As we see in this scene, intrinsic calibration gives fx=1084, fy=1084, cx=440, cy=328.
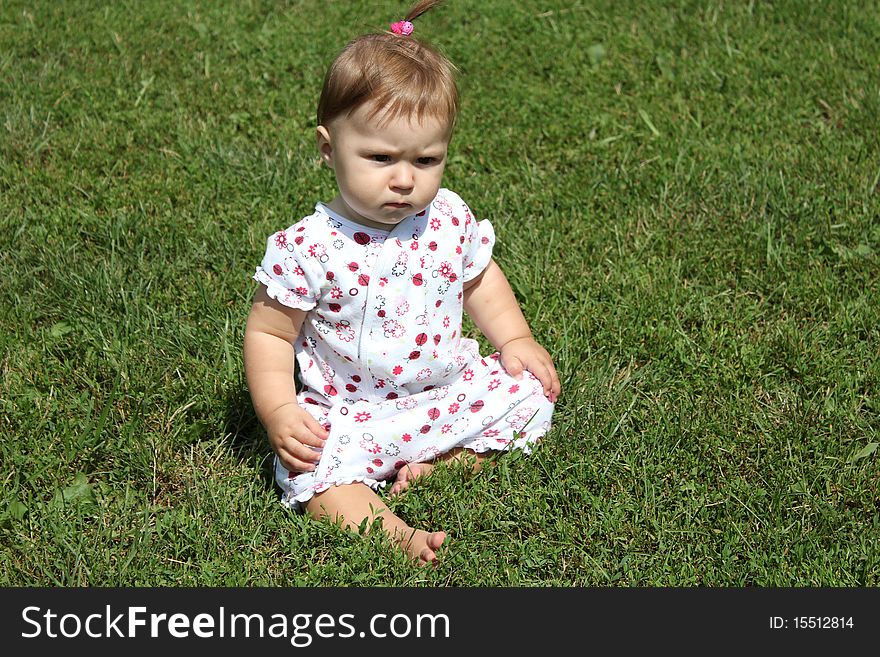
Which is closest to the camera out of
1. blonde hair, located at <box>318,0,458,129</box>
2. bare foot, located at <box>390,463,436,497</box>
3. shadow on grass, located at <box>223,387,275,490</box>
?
blonde hair, located at <box>318,0,458,129</box>

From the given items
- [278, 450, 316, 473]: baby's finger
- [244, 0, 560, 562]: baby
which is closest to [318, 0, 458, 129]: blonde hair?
[244, 0, 560, 562]: baby

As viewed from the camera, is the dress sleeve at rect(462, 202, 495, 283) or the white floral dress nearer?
the white floral dress

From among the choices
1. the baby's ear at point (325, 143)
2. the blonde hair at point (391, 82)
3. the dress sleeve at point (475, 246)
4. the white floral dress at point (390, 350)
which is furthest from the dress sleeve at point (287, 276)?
the dress sleeve at point (475, 246)

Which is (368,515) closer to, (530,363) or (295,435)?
(295,435)

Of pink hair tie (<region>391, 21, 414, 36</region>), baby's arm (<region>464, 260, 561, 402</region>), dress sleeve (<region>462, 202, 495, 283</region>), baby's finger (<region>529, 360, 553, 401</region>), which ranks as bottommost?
baby's finger (<region>529, 360, 553, 401</region>)

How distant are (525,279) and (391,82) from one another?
150 cm

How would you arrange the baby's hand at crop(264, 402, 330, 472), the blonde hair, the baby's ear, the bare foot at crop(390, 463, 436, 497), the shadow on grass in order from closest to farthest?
the blonde hair, the baby's ear, the baby's hand at crop(264, 402, 330, 472), the bare foot at crop(390, 463, 436, 497), the shadow on grass

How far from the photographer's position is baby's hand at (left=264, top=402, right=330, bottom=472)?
3.09 m

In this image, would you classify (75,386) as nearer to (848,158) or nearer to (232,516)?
(232,516)

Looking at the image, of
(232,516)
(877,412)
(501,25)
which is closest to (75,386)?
(232,516)

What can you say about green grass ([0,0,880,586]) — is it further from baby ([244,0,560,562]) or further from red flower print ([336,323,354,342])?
red flower print ([336,323,354,342])

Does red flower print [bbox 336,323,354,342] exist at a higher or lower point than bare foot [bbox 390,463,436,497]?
higher

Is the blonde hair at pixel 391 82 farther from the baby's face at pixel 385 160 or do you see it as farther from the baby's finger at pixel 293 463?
the baby's finger at pixel 293 463

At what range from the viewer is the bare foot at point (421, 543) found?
3025 mm
